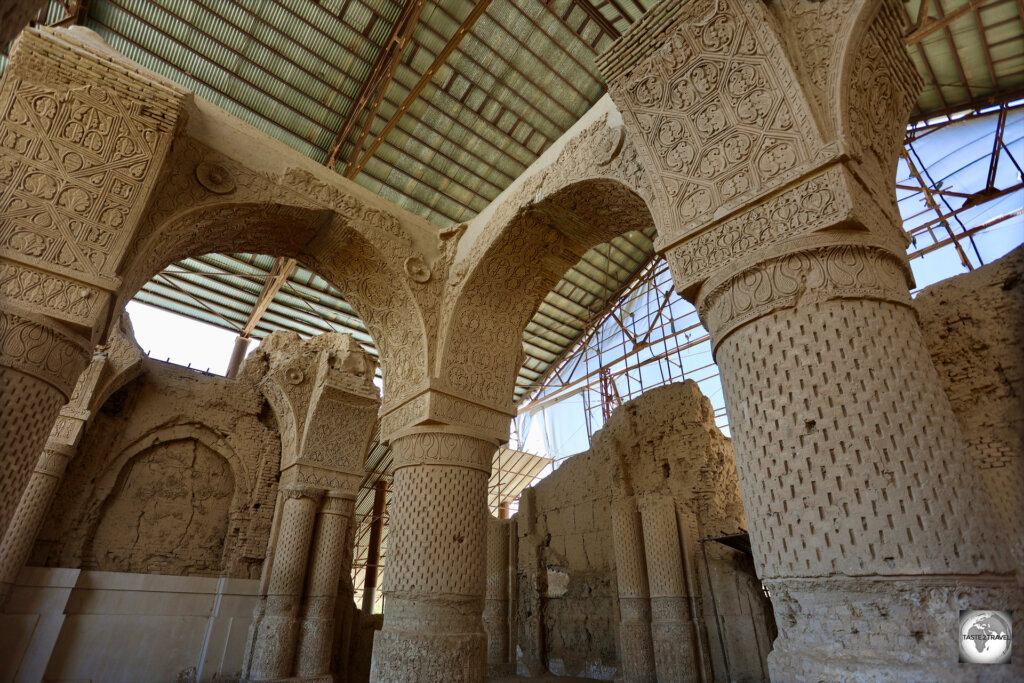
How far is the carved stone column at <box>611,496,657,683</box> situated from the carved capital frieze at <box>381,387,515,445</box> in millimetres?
4608

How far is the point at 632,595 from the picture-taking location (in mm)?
9445

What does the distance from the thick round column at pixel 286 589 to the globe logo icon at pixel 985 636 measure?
1081 centimetres

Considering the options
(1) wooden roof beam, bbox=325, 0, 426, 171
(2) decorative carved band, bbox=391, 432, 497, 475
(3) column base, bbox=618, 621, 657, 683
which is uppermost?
(1) wooden roof beam, bbox=325, 0, 426, 171

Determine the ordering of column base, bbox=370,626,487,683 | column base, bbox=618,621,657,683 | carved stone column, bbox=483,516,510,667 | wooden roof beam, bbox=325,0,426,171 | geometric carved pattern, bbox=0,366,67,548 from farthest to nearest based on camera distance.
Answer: carved stone column, bbox=483,516,510,667 → wooden roof beam, bbox=325,0,426,171 → column base, bbox=618,621,657,683 → column base, bbox=370,626,487,683 → geometric carved pattern, bbox=0,366,67,548

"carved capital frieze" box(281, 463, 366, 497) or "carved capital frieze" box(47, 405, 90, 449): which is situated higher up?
"carved capital frieze" box(47, 405, 90, 449)

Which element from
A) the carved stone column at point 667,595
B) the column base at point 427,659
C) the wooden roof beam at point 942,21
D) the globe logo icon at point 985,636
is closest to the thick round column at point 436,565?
the column base at point 427,659

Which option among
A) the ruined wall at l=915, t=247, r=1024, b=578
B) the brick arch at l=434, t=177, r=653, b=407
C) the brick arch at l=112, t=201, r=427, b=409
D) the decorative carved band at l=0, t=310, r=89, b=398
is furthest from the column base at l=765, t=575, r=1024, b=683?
the decorative carved band at l=0, t=310, r=89, b=398

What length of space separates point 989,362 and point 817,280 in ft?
9.31

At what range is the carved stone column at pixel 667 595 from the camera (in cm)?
866

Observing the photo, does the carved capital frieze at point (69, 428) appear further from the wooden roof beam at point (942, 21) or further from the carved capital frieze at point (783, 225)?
the wooden roof beam at point (942, 21)

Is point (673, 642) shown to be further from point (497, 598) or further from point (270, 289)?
point (270, 289)

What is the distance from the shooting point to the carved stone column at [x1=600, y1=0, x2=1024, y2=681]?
90.8 inches

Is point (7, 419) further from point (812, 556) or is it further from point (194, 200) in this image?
point (812, 556)

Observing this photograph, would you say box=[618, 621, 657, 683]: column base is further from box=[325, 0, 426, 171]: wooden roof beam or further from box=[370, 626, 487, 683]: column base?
box=[325, 0, 426, 171]: wooden roof beam
